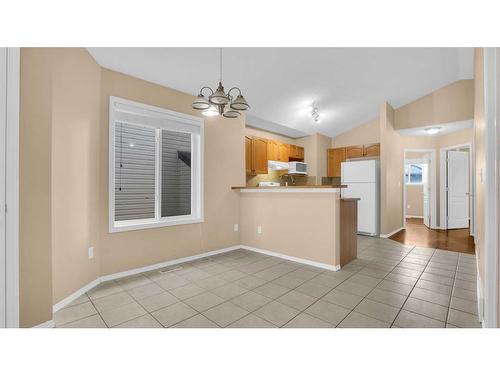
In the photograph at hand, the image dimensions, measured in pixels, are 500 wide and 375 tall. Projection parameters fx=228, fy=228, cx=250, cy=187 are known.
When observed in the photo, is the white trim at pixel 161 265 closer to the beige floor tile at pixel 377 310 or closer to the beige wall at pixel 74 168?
the beige wall at pixel 74 168

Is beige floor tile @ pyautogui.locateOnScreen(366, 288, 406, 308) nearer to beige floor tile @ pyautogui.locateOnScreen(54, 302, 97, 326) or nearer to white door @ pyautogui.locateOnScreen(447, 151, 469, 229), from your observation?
beige floor tile @ pyautogui.locateOnScreen(54, 302, 97, 326)

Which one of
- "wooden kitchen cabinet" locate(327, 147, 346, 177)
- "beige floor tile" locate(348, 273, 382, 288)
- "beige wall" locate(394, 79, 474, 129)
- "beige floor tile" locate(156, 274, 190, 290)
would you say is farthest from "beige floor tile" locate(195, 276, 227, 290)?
"beige wall" locate(394, 79, 474, 129)

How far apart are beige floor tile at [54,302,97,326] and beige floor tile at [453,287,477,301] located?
3.39 meters

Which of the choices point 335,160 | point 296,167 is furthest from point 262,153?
point 335,160

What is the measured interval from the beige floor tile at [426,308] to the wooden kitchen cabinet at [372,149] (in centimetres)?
410

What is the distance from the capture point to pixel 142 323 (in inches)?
70.3

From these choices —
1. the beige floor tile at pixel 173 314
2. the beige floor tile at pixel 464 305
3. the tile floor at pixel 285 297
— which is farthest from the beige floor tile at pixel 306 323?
the beige floor tile at pixel 464 305

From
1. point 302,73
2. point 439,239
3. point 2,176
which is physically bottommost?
point 439,239


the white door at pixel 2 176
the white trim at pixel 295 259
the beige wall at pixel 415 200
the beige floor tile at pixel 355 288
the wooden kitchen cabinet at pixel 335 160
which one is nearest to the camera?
the white door at pixel 2 176

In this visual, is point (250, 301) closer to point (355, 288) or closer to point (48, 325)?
point (355, 288)

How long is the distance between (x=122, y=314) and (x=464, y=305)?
2.99m

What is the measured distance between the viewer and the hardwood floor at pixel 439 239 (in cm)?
409

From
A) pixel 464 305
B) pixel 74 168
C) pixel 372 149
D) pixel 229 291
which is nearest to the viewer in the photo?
pixel 464 305
